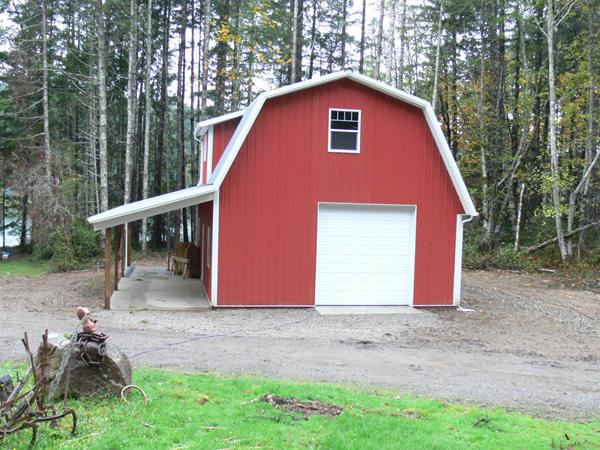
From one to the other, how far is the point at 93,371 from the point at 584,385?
599cm

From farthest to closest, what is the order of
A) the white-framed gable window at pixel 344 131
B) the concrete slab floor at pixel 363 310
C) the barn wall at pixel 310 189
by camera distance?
the white-framed gable window at pixel 344 131
the barn wall at pixel 310 189
the concrete slab floor at pixel 363 310

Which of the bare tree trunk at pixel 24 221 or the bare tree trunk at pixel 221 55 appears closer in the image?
the bare tree trunk at pixel 221 55

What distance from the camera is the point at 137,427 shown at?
4422 millimetres

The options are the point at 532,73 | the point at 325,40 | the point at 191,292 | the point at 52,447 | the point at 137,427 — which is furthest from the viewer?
the point at 325,40

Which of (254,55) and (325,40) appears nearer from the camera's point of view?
(254,55)

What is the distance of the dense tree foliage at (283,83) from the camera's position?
20.7m

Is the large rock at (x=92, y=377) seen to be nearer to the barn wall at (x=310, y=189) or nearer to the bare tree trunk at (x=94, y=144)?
the barn wall at (x=310, y=189)

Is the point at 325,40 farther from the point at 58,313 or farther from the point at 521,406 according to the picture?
the point at 521,406

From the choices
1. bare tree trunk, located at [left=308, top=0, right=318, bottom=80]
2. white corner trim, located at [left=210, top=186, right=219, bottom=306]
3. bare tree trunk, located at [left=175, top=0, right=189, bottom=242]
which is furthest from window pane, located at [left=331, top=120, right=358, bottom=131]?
bare tree trunk, located at [left=308, top=0, right=318, bottom=80]

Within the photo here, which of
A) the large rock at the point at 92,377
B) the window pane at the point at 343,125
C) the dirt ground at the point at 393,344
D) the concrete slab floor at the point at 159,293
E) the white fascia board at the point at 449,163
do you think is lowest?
the concrete slab floor at the point at 159,293

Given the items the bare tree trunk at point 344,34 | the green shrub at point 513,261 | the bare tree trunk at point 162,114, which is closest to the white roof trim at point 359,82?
the green shrub at point 513,261

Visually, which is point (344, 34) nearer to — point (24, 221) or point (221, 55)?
point (221, 55)

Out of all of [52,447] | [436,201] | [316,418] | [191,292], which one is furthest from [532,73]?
[52,447]

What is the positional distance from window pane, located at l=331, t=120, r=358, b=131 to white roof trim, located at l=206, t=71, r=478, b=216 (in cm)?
94
